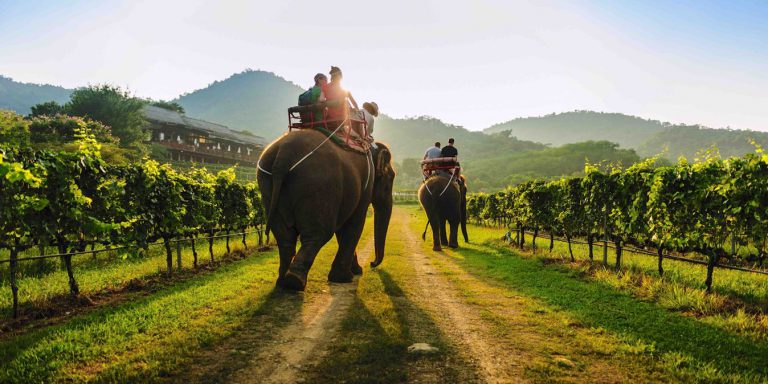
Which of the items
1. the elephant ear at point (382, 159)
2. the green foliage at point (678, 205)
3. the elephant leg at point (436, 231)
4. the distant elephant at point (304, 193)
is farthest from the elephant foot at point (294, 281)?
the elephant leg at point (436, 231)

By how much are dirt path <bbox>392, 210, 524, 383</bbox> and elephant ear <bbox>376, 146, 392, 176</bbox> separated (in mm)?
2795

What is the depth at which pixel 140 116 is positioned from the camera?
4881cm

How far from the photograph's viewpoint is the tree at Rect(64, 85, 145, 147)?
44.8 m

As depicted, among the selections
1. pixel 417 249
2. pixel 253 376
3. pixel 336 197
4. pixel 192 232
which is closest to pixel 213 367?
pixel 253 376

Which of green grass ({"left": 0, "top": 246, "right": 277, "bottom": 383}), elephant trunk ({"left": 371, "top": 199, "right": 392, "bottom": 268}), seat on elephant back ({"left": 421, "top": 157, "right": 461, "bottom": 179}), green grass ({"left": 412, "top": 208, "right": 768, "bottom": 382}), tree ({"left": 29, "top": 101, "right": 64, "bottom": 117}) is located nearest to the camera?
green grass ({"left": 0, "top": 246, "right": 277, "bottom": 383})

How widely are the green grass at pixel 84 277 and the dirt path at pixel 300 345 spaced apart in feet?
14.5

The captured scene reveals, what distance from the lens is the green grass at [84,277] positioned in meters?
6.81

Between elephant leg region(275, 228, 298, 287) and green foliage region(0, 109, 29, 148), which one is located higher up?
green foliage region(0, 109, 29, 148)

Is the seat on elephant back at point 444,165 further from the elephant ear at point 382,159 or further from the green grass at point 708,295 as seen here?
the elephant ear at point 382,159

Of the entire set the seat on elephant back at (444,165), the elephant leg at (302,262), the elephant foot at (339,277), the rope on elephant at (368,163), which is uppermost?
the seat on elephant back at (444,165)

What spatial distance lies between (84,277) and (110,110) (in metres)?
45.9

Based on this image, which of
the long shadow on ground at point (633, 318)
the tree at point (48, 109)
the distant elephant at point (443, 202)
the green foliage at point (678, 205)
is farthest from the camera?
the tree at point (48, 109)

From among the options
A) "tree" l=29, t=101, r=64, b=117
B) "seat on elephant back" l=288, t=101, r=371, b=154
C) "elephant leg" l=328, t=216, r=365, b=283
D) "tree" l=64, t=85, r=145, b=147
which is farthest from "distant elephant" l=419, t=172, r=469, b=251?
"tree" l=29, t=101, r=64, b=117

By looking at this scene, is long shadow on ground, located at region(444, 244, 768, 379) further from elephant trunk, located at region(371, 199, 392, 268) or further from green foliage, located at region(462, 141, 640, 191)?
green foliage, located at region(462, 141, 640, 191)
